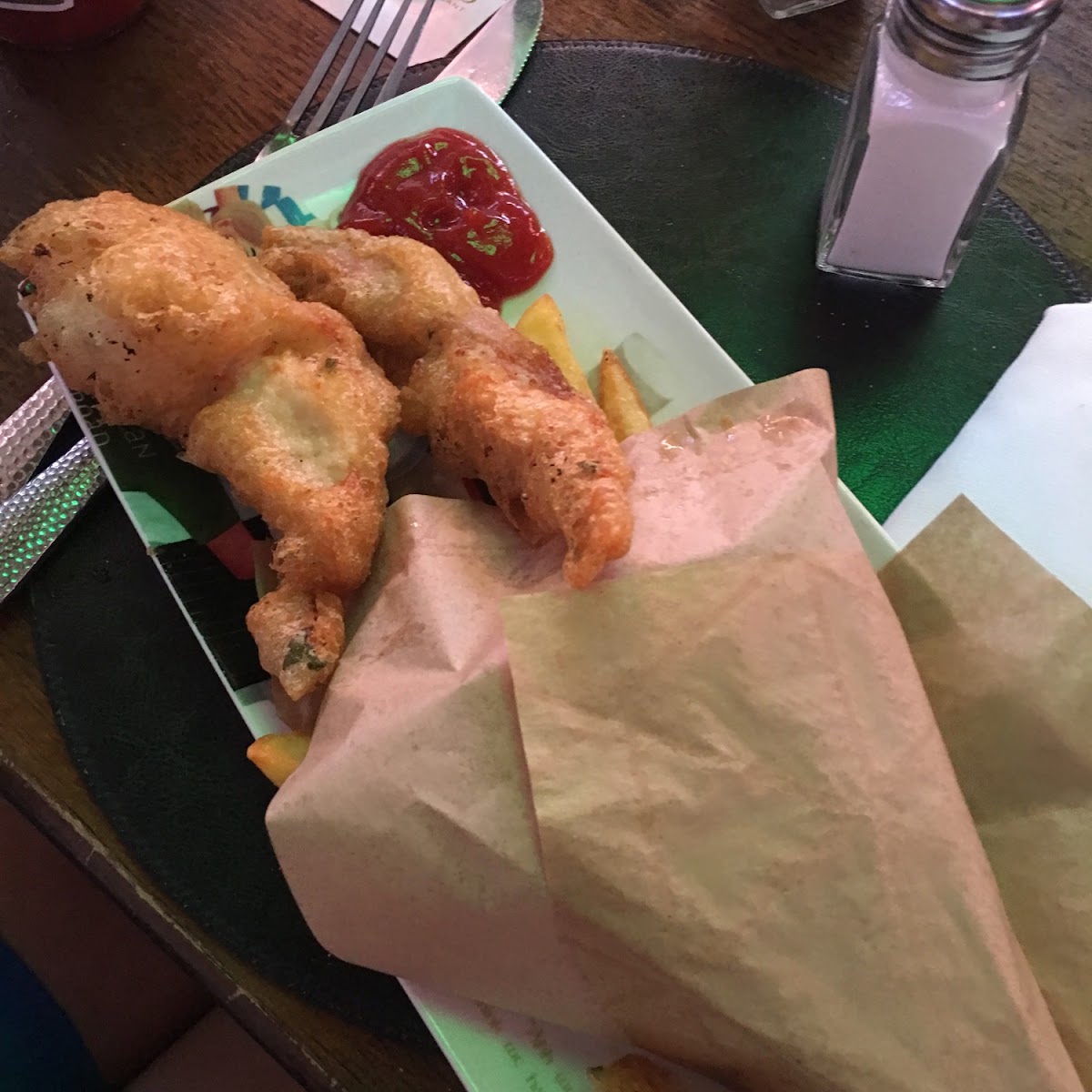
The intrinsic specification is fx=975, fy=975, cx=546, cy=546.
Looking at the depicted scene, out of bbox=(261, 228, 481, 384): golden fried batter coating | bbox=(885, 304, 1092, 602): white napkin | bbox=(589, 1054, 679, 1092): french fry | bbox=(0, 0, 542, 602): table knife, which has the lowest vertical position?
bbox=(589, 1054, 679, 1092): french fry

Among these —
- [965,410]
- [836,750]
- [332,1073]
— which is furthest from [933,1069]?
[965,410]

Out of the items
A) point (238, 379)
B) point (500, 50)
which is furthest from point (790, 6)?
point (238, 379)

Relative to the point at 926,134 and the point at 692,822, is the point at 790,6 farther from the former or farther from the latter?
the point at 692,822

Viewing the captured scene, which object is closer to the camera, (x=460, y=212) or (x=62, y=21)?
(x=460, y=212)

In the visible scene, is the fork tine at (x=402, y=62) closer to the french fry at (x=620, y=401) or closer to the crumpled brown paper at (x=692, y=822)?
the french fry at (x=620, y=401)

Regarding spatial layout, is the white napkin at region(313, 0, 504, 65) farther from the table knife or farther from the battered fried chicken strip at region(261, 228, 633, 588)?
the table knife

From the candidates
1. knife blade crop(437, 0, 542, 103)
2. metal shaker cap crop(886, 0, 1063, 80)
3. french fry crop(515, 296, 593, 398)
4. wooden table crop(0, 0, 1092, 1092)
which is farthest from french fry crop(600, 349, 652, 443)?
wooden table crop(0, 0, 1092, 1092)

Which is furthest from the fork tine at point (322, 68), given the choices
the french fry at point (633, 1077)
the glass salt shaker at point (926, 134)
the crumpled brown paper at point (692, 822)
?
the french fry at point (633, 1077)
